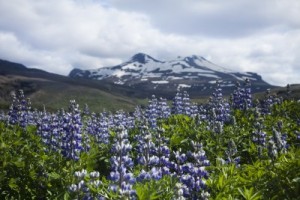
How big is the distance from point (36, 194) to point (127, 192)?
4.31 meters

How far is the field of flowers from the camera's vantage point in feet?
18.5

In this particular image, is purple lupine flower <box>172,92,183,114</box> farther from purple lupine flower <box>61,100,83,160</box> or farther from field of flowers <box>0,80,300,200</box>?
purple lupine flower <box>61,100,83,160</box>

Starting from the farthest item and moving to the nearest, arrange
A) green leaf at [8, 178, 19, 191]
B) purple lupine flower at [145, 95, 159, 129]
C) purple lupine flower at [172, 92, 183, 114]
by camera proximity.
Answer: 1. purple lupine flower at [172, 92, 183, 114]
2. purple lupine flower at [145, 95, 159, 129]
3. green leaf at [8, 178, 19, 191]

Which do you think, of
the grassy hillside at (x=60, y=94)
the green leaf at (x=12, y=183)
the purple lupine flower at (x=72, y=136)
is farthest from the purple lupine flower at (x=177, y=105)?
the grassy hillside at (x=60, y=94)

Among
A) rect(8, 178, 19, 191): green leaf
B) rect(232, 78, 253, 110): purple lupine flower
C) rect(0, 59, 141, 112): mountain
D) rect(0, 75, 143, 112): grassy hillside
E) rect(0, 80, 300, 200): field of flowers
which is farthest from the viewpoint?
rect(0, 59, 141, 112): mountain

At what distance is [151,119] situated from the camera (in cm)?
1272

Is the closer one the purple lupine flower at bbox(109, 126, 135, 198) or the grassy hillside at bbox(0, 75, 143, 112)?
the purple lupine flower at bbox(109, 126, 135, 198)

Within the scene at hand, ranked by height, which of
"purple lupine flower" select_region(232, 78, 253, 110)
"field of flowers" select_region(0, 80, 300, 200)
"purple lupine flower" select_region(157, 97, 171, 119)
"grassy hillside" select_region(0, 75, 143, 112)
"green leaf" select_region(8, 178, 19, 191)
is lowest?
"grassy hillside" select_region(0, 75, 143, 112)

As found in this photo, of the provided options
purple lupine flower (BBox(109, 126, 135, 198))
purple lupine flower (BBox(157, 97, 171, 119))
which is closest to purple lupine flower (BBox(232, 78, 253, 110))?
purple lupine flower (BBox(157, 97, 171, 119))

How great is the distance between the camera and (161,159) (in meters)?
6.68

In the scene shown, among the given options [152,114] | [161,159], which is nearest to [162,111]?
[152,114]

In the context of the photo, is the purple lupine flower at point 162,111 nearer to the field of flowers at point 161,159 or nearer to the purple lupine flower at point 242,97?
the field of flowers at point 161,159

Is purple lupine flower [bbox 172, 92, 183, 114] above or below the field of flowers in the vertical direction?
above

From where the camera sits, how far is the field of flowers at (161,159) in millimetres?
5629
